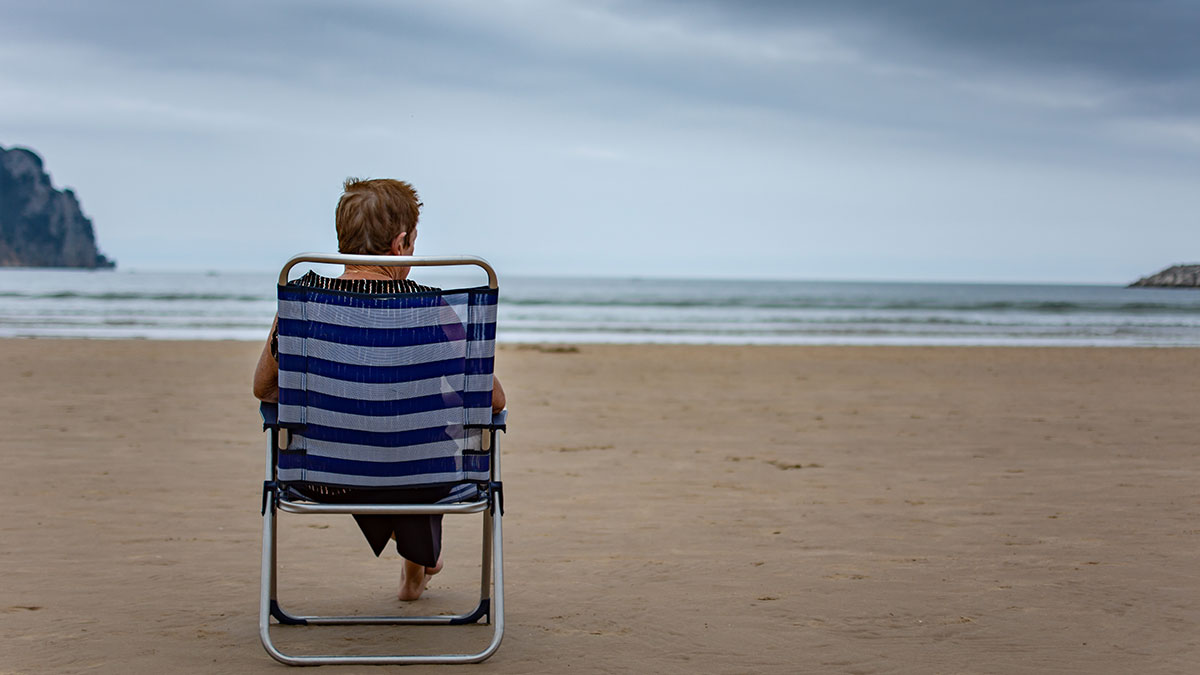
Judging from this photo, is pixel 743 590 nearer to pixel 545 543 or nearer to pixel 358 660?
pixel 545 543

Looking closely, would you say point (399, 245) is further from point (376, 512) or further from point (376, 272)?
point (376, 512)

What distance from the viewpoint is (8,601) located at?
321 cm

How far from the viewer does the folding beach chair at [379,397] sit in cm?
252

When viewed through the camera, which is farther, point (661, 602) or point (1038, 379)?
point (1038, 379)

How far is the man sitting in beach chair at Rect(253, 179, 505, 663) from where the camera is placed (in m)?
2.52

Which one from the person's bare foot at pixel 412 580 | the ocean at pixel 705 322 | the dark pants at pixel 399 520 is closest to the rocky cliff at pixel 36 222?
the ocean at pixel 705 322

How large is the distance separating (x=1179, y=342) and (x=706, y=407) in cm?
1779

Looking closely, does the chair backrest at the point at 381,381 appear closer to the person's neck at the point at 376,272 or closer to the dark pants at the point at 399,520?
the dark pants at the point at 399,520

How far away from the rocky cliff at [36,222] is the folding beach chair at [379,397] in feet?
323

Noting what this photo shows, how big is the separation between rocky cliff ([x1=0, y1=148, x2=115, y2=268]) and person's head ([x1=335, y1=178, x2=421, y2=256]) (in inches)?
3872

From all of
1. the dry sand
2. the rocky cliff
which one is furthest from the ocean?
the rocky cliff

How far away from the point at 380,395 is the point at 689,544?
1.95 metres

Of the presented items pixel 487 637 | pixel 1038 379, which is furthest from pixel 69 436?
pixel 1038 379

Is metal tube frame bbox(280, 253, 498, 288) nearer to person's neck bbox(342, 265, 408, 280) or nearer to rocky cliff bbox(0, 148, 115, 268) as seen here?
person's neck bbox(342, 265, 408, 280)
